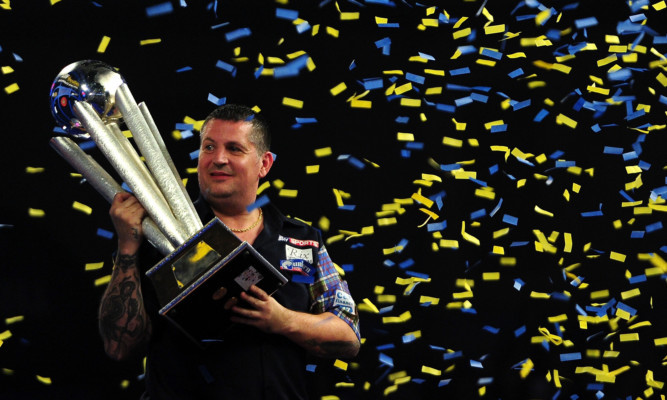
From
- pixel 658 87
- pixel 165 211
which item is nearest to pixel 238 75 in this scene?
pixel 165 211

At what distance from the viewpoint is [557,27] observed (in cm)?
303

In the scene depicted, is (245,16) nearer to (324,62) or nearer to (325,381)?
(324,62)

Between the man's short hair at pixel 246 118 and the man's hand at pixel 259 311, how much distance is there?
2.16ft

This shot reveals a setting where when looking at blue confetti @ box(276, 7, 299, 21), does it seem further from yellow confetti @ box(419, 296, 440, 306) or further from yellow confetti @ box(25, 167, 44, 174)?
yellow confetti @ box(419, 296, 440, 306)

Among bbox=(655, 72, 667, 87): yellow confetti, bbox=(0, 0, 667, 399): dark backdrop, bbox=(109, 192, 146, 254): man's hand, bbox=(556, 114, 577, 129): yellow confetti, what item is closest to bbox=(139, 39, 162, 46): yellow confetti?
bbox=(0, 0, 667, 399): dark backdrop

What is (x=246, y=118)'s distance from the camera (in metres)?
2.35

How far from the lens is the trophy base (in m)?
1.69

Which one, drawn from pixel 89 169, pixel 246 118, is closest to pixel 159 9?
pixel 246 118

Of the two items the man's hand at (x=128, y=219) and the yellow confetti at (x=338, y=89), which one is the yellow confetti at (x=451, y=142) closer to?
the yellow confetti at (x=338, y=89)

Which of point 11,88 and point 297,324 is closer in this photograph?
point 297,324

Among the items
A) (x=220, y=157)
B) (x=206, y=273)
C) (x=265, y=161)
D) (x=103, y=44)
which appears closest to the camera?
(x=206, y=273)

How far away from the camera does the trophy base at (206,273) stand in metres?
1.69

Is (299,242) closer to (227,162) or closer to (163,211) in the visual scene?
(227,162)

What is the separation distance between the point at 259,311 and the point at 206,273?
256mm
